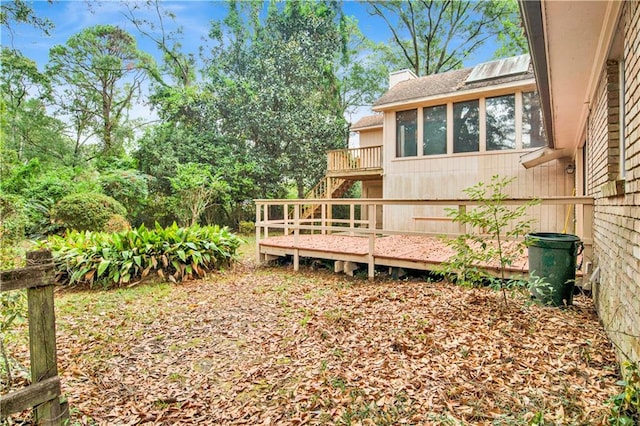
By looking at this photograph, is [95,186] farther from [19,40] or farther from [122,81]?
[122,81]

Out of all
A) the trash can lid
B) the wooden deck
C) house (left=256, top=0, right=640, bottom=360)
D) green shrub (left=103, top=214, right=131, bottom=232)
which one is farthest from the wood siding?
the trash can lid

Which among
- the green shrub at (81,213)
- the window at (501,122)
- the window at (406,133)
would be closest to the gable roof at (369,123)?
the window at (406,133)

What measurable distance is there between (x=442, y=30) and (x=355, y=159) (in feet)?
40.4

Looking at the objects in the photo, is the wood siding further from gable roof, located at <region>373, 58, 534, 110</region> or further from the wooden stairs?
gable roof, located at <region>373, 58, 534, 110</region>

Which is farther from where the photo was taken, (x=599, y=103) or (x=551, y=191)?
(x=551, y=191)

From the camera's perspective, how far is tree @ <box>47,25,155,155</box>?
17.2m

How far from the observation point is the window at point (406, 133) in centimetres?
1041

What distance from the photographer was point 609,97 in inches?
124

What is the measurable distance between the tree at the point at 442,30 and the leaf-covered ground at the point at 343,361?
19.3m

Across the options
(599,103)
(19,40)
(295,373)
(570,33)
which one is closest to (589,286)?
(599,103)

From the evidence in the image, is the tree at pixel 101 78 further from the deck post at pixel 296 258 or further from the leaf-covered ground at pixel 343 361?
the leaf-covered ground at pixel 343 361

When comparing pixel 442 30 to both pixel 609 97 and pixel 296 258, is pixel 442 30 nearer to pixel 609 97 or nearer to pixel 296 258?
pixel 296 258

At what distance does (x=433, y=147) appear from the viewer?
10062mm

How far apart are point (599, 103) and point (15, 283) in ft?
18.0
